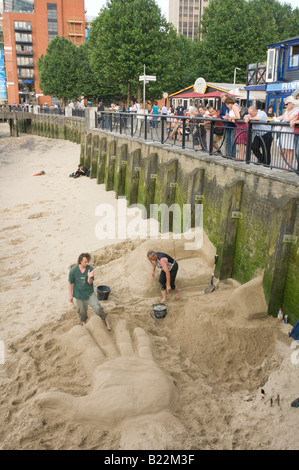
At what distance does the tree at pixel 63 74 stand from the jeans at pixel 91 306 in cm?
4888

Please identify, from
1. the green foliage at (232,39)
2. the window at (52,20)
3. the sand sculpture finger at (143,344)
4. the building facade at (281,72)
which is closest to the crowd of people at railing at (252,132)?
the sand sculpture finger at (143,344)

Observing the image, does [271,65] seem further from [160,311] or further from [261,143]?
[160,311]

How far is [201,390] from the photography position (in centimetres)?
614

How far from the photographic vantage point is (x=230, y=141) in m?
10.2

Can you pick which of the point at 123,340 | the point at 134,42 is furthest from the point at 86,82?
the point at 123,340

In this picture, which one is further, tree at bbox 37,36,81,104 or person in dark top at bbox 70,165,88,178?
tree at bbox 37,36,81,104

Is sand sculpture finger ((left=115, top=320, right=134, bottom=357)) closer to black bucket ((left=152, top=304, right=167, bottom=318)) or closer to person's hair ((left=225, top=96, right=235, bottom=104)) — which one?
black bucket ((left=152, top=304, right=167, bottom=318))

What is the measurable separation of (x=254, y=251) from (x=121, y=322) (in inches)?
124

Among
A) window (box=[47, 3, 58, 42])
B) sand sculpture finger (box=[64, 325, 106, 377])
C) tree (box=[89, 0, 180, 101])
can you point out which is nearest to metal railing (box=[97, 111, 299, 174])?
sand sculpture finger (box=[64, 325, 106, 377])

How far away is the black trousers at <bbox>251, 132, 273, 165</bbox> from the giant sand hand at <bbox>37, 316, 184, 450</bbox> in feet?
15.8

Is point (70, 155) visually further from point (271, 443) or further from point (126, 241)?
point (271, 443)

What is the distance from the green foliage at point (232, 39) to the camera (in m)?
38.8

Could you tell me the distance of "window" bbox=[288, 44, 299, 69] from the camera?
78.6ft

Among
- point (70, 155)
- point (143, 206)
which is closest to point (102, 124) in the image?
point (70, 155)
